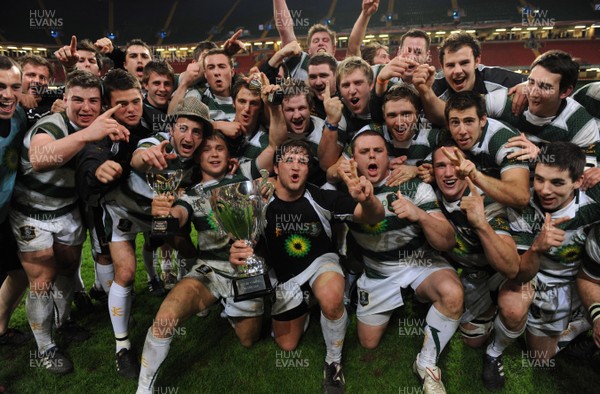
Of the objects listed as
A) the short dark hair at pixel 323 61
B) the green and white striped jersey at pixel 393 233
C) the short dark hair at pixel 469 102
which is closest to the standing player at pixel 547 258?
the short dark hair at pixel 469 102

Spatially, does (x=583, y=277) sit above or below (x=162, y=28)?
below

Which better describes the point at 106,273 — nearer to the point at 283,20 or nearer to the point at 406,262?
the point at 406,262

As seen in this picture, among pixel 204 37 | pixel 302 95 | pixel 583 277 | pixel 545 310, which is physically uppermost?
pixel 204 37

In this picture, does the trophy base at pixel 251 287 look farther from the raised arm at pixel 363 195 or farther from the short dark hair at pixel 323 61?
the short dark hair at pixel 323 61

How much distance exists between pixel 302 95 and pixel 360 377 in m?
2.20

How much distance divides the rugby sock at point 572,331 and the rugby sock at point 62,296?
12.4 ft

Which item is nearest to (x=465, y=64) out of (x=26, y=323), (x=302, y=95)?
(x=302, y=95)

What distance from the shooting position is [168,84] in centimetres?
367

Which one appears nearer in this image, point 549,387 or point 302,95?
point 549,387

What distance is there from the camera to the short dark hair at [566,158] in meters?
2.35

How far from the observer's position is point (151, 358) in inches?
95.3

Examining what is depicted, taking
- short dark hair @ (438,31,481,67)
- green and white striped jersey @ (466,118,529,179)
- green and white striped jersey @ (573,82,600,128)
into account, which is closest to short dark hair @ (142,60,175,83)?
short dark hair @ (438,31,481,67)

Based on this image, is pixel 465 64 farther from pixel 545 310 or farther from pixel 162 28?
pixel 162 28

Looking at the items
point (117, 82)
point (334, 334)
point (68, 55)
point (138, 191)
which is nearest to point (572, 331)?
point (334, 334)
